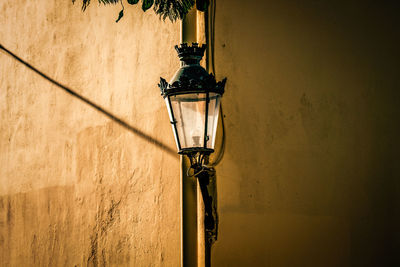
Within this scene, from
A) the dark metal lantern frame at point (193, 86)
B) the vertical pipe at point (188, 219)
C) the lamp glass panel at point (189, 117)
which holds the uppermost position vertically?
the dark metal lantern frame at point (193, 86)

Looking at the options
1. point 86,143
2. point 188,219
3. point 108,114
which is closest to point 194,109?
point 188,219

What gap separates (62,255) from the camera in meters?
Result: 4.50

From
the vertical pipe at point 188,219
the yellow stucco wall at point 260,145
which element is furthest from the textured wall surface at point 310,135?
the vertical pipe at point 188,219

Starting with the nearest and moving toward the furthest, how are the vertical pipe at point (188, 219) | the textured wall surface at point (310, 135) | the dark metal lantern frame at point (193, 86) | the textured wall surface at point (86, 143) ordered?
the dark metal lantern frame at point (193, 86) → the textured wall surface at point (310, 135) → the vertical pipe at point (188, 219) → the textured wall surface at point (86, 143)

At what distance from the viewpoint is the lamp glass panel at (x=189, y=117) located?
2930 mm

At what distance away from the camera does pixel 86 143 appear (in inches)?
178

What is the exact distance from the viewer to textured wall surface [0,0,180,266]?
156 inches

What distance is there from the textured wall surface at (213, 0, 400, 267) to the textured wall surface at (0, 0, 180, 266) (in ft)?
2.13

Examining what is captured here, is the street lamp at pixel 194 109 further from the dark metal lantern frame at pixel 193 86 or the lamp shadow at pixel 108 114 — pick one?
the lamp shadow at pixel 108 114

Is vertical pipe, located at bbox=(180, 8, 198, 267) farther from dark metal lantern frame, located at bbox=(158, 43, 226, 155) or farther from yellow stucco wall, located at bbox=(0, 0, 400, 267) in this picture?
dark metal lantern frame, located at bbox=(158, 43, 226, 155)

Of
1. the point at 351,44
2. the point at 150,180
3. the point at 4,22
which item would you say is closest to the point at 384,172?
the point at 351,44

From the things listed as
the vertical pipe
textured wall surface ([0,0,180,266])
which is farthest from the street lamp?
textured wall surface ([0,0,180,266])

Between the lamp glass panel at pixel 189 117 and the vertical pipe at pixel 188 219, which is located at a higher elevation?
the lamp glass panel at pixel 189 117

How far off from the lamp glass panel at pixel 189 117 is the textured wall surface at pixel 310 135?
2.37ft
